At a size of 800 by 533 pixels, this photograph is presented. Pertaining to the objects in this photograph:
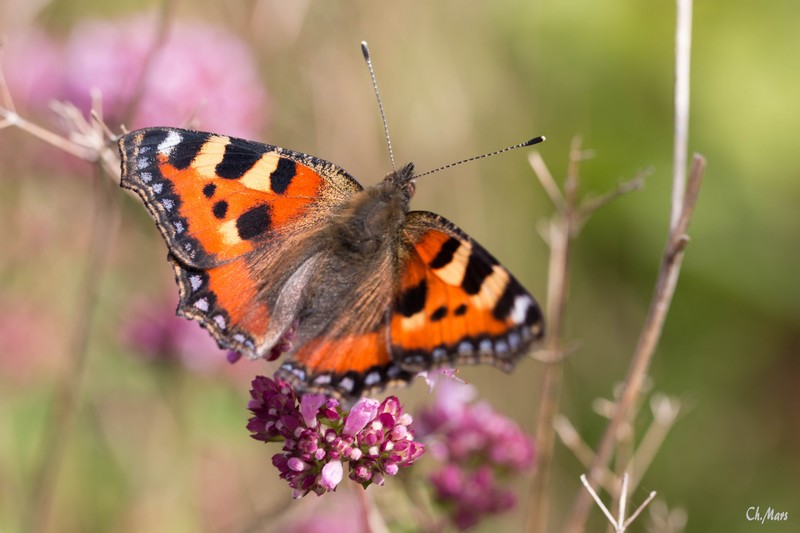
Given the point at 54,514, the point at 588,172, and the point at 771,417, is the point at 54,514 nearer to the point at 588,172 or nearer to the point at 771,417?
the point at 588,172

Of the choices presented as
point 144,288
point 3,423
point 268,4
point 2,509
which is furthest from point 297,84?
point 2,509

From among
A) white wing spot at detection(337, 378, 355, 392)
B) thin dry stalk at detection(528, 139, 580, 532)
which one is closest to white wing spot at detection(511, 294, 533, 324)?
white wing spot at detection(337, 378, 355, 392)

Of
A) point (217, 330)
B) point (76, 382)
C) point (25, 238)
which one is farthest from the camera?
point (25, 238)

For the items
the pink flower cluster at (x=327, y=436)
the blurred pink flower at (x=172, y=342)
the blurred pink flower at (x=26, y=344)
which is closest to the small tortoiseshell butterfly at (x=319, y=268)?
the pink flower cluster at (x=327, y=436)

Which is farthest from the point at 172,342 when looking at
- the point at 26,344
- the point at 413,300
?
the point at 413,300

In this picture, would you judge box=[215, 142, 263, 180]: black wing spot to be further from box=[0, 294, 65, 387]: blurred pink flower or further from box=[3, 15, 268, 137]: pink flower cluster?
box=[0, 294, 65, 387]: blurred pink flower

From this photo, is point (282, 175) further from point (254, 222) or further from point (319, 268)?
point (319, 268)

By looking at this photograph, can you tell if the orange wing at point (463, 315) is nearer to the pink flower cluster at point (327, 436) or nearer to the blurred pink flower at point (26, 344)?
the pink flower cluster at point (327, 436)
